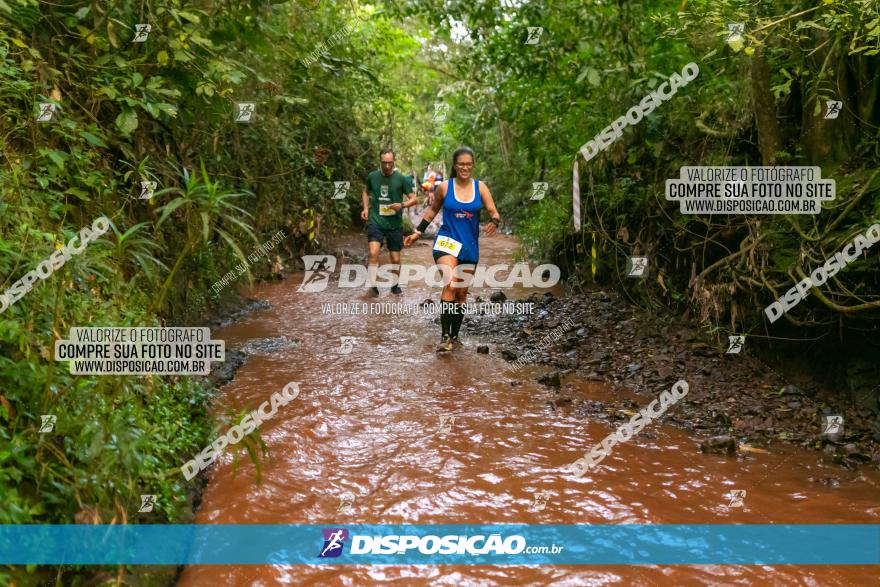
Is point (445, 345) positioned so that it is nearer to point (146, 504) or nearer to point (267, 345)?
point (267, 345)

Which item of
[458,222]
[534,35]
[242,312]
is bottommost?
[242,312]

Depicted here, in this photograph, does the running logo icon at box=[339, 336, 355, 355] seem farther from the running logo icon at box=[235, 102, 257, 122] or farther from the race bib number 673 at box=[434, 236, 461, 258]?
the running logo icon at box=[235, 102, 257, 122]

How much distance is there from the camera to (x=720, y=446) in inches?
167

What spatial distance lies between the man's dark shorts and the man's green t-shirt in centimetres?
8

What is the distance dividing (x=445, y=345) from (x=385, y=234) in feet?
10.9

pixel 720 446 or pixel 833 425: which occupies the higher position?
pixel 833 425

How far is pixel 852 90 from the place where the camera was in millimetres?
4875

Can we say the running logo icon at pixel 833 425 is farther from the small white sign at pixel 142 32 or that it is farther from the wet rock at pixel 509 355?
the small white sign at pixel 142 32

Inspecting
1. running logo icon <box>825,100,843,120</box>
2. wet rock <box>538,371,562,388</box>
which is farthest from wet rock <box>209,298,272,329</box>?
running logo icon <box>825,100,843,120</box>

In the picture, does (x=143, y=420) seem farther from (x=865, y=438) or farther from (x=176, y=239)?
(x=865, y=438)

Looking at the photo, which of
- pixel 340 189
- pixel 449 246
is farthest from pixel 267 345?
pixel 340 189

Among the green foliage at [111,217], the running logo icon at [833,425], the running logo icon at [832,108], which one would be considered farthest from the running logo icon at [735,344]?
the green foliage at [111,217]

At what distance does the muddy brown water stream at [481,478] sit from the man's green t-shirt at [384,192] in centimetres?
399

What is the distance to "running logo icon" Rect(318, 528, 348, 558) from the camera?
3.12 m
